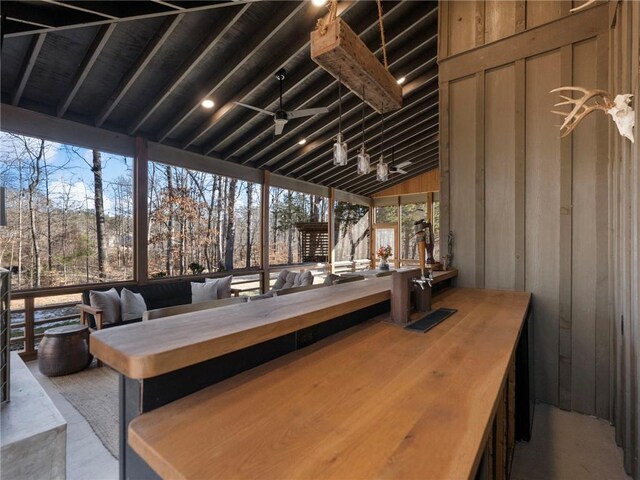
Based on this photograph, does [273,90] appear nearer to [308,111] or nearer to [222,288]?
[308,111]

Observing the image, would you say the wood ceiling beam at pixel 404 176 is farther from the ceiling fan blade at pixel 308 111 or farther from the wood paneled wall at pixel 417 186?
the ceiling fan blade at pixel 308 111

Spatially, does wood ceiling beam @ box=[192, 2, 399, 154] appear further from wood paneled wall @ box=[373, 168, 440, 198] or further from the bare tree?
wood paneled wall @ box=[373, 168, 440, 198]

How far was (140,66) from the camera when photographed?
367 centimetres

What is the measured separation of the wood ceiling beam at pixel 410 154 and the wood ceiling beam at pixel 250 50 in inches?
181

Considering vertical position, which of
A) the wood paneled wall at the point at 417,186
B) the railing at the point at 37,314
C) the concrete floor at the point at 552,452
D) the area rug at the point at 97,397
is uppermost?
the wood paneled wall at the point at 417,186

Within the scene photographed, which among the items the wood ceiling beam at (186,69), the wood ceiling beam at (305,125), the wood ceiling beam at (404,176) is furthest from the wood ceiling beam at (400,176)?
the wood ceiling beam at (186,69)

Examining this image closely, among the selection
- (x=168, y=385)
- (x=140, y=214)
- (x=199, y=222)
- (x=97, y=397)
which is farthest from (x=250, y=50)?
(x=97, y=397)

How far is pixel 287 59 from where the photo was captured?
405 cm

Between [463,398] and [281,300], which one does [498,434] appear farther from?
[281,300]

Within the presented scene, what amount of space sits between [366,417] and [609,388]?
257cm

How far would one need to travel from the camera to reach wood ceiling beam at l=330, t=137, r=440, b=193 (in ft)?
26.7

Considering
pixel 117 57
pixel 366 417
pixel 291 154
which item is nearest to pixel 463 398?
pixel 366 417

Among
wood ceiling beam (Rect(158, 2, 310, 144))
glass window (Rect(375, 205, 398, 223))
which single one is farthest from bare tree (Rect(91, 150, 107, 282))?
glass window (Rect(375, 205, 398, 223))

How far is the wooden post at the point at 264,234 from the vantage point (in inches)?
271
